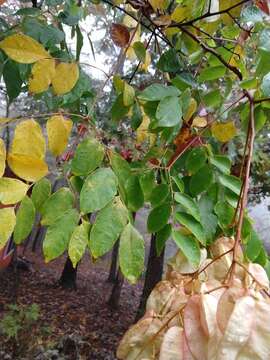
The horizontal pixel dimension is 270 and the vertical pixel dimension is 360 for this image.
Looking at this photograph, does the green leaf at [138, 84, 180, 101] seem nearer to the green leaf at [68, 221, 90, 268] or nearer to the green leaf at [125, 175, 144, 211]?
the green leaf at [125, 175, 144, 211]

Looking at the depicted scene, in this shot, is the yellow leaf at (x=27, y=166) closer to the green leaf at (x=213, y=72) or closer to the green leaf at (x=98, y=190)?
A: the green leaf at (x=98, y=190)

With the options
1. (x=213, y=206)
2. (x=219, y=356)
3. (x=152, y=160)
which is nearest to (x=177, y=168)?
(x=152, y=160)

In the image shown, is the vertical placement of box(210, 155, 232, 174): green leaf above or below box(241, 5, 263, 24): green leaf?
below

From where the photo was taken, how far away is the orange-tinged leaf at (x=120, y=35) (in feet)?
3.53

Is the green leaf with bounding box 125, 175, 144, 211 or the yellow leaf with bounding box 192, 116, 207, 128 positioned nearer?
the green leaf with bounding box 125, 175, 144, 211

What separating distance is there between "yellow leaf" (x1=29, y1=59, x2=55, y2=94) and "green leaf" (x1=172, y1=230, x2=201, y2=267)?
1.36 ft

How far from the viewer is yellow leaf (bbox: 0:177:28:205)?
0.66 meters

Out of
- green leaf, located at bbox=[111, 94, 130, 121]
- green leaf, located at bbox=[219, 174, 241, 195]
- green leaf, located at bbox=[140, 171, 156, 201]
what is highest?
green leaf, located at bbox=[111, 94, 130, 121]

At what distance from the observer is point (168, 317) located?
61 cm

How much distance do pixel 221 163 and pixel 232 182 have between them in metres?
0.08

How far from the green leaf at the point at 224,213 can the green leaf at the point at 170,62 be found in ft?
2.14

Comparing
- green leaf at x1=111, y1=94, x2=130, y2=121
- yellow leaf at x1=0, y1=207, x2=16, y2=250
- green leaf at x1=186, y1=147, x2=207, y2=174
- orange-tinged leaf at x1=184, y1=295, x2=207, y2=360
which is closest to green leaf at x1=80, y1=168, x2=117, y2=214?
yellow leaf at x1=0, y1=207, x2=16, y2=250

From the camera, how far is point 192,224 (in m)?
0.78

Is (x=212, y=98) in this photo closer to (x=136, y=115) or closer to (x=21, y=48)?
(x=136, y=115)
